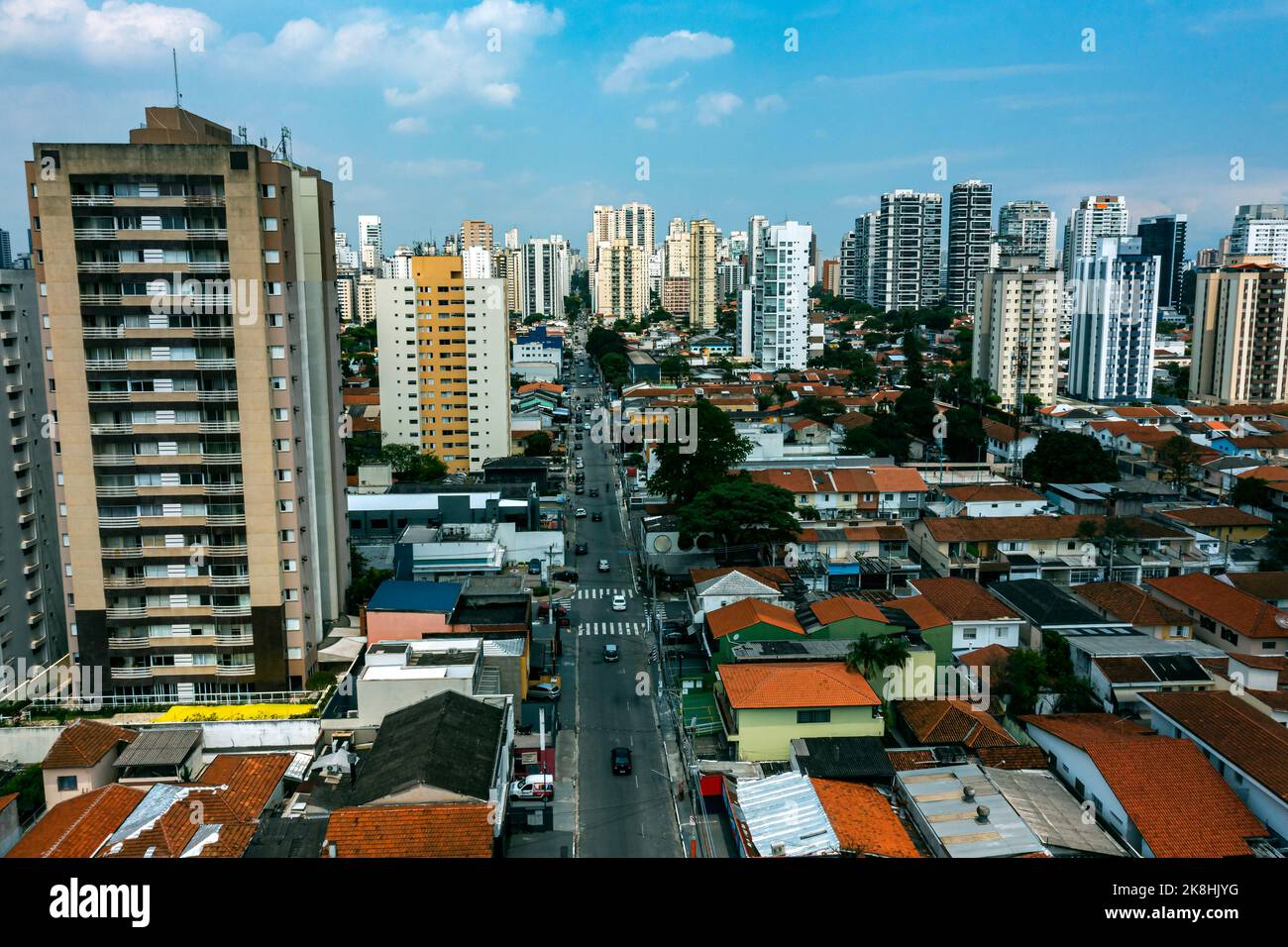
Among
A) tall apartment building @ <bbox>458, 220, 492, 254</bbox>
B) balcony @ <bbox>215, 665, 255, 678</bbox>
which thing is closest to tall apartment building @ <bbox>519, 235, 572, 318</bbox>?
tall apartment building @ <bbox>458, 220, 492, 254</bbox>

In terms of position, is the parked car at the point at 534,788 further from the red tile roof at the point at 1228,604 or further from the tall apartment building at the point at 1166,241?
the tall apartment building at the point at 1166,241

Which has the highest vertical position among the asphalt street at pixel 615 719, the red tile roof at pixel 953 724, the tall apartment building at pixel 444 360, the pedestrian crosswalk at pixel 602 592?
the tall apartment building at pixel 444 360

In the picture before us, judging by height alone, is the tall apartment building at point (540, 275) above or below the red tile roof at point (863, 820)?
above

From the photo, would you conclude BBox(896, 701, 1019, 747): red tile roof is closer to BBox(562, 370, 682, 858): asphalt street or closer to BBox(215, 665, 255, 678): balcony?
BBox(562, 370, 682, 858): asphalt street

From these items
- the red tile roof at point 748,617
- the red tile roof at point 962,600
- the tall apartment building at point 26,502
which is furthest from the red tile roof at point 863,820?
the tall apartment building at point 26,502

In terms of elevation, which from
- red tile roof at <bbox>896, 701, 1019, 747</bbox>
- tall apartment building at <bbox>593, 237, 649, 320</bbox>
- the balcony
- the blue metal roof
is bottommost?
red tile roof at <bbox>896, 701, 1019, 747</bbox>

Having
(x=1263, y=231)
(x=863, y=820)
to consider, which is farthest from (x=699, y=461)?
(x=1263, y=231)
